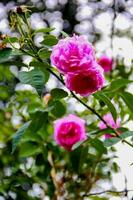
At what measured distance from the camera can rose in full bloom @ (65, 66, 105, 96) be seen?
3.38 ft

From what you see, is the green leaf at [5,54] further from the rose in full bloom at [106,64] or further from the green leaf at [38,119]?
the rose in full bloom at [106,64]

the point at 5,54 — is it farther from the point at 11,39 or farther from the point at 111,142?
the point at 111,142

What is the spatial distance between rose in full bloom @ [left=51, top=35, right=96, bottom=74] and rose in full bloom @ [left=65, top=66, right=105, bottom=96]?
0.05 feet

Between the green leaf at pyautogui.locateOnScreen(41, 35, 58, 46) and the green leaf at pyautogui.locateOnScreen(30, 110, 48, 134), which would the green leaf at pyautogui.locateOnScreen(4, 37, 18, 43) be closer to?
the green leaf at pyautogui.locateOnScreen(41, 35, 58, 46)

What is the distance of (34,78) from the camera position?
1031 mm

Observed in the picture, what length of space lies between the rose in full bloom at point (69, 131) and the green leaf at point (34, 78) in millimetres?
502

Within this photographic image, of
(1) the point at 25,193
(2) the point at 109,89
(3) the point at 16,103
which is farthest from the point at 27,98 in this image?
(2) the point at 109,89

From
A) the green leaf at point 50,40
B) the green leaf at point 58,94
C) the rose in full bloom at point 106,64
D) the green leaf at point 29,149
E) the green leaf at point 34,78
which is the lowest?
the green leaf at point 29,149

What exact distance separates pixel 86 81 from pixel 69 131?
0.53 m

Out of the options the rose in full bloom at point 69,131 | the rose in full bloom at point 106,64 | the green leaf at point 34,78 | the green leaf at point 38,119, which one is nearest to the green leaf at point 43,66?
the green leaf at point 34,78

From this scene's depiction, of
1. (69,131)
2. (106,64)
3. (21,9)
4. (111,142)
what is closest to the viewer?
(21,9)

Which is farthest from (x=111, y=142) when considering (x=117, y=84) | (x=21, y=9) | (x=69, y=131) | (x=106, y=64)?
(x=106, y=64)

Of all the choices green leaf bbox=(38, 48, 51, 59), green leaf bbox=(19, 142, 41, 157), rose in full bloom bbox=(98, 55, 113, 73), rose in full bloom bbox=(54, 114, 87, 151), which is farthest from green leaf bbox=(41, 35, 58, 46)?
rose in full bloom bbox=(98, 55, 113, 73)

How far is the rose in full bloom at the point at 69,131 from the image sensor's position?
1.53m
